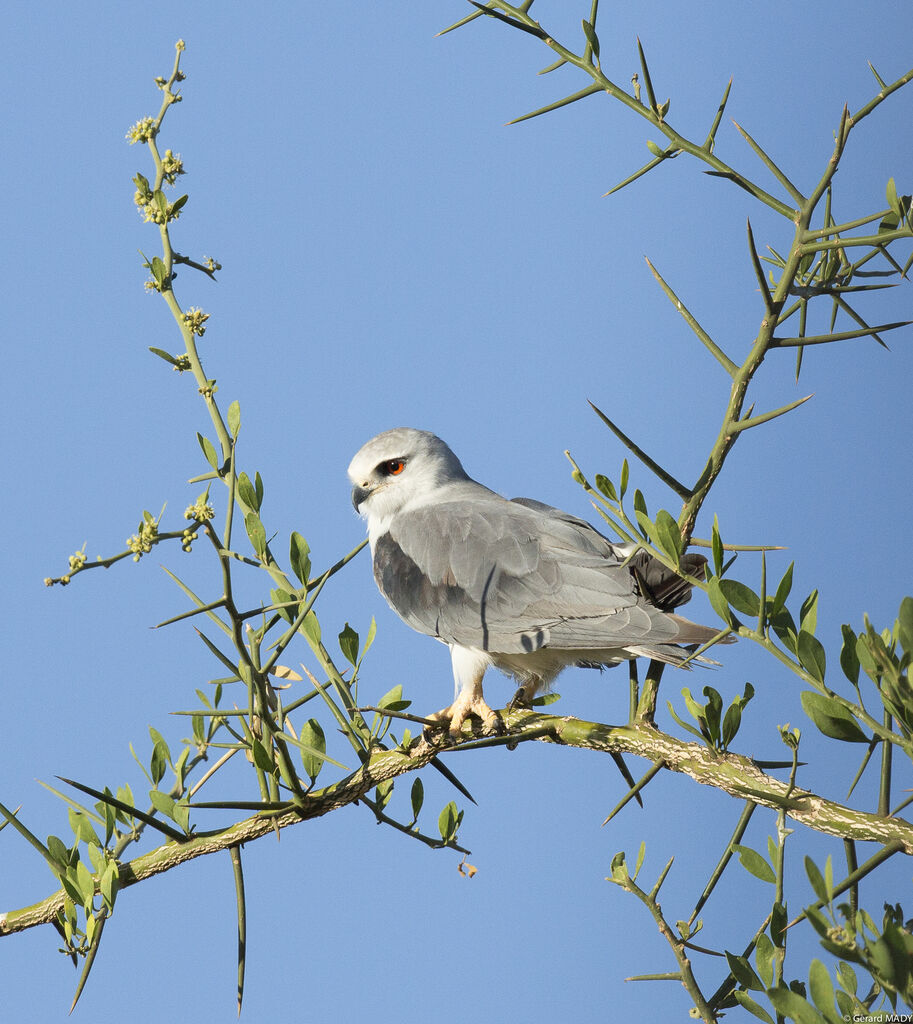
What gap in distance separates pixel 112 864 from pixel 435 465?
1.08 meters

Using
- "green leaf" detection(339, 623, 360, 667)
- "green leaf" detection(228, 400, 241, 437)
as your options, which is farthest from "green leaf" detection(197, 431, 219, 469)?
"green leaf" detection(339, 623, 360, 667)

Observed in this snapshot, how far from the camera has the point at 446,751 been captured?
101 centimetres

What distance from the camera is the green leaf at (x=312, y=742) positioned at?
3.46ft

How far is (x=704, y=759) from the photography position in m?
0.89

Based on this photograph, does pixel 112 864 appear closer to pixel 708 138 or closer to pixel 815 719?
pixel 815 719

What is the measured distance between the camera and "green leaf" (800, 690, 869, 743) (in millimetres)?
685

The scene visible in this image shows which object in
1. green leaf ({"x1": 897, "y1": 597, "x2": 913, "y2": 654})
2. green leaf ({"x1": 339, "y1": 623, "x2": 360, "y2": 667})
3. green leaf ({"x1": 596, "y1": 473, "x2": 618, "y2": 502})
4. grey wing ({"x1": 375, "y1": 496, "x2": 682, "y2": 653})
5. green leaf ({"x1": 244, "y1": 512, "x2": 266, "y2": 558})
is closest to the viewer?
green leaf ({"x1": 897, "y1": 597, "x2": 913, "y2": 654})

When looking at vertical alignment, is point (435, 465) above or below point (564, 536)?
above

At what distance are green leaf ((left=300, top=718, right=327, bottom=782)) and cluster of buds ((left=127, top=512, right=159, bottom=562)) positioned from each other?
364 mm

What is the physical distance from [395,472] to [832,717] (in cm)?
129

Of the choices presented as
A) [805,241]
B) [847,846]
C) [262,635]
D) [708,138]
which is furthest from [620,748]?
[708,138]

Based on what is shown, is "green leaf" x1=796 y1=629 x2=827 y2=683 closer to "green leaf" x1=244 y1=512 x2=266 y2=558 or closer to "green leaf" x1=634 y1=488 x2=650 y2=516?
"green leaf" x1=634 y1=488 x2=650 y2=516

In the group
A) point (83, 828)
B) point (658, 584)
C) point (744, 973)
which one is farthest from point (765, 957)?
point (83, 828)

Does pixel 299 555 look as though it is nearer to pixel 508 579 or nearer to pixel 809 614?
pixel 809 614
